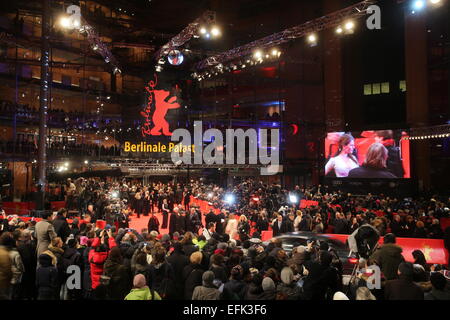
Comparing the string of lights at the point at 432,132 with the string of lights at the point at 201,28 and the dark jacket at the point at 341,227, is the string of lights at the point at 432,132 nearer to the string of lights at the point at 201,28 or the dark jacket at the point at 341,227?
the dark jacket at the point at 341,227

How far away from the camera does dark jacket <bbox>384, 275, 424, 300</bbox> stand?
14.2 feet

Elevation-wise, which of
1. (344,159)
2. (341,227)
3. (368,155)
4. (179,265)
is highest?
(368,155)

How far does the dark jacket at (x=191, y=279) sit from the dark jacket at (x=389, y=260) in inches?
114

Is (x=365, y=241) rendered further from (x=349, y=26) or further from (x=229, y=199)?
(x=229, y=199)

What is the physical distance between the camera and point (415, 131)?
20.9 m

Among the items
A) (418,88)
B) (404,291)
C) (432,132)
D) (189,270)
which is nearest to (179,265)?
(189,270)

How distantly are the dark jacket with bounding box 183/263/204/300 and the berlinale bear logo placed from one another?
23.8 m

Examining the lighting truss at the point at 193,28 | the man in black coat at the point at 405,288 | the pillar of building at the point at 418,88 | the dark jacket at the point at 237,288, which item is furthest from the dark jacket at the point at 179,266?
the pillar of building at the point at 418,88

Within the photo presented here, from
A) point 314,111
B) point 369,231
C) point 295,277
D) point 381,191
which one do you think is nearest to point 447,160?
point 381,191

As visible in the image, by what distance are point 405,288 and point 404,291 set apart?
0.13 feet

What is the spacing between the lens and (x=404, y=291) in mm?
4371

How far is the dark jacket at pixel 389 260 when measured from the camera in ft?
19.3
